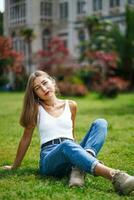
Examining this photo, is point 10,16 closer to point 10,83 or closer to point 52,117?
point 10,83

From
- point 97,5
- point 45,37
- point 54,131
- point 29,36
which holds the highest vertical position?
point 97,5

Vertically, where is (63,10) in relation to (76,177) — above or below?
above

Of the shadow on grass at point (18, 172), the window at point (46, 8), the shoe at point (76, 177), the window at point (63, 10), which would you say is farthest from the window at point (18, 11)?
the shoe at point (76, 177)

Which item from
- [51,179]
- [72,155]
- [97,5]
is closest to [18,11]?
[97,5]

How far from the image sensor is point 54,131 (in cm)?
616

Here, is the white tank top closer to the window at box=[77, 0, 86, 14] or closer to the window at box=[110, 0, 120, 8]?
the window at box=[110, 0, 120, 8]

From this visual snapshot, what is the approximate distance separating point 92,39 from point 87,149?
35.1 m

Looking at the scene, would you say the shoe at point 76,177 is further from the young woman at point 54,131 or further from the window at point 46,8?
the window at point 46,8

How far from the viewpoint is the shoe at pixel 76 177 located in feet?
18.5

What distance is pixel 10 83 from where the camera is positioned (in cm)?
4678

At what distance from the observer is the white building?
50094mm

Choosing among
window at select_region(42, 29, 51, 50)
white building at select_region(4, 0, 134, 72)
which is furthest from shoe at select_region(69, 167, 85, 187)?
window at select_region(42, 29, 51, 50)

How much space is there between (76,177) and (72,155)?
237mm

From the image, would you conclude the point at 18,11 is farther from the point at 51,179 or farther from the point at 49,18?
the point at 51,179
